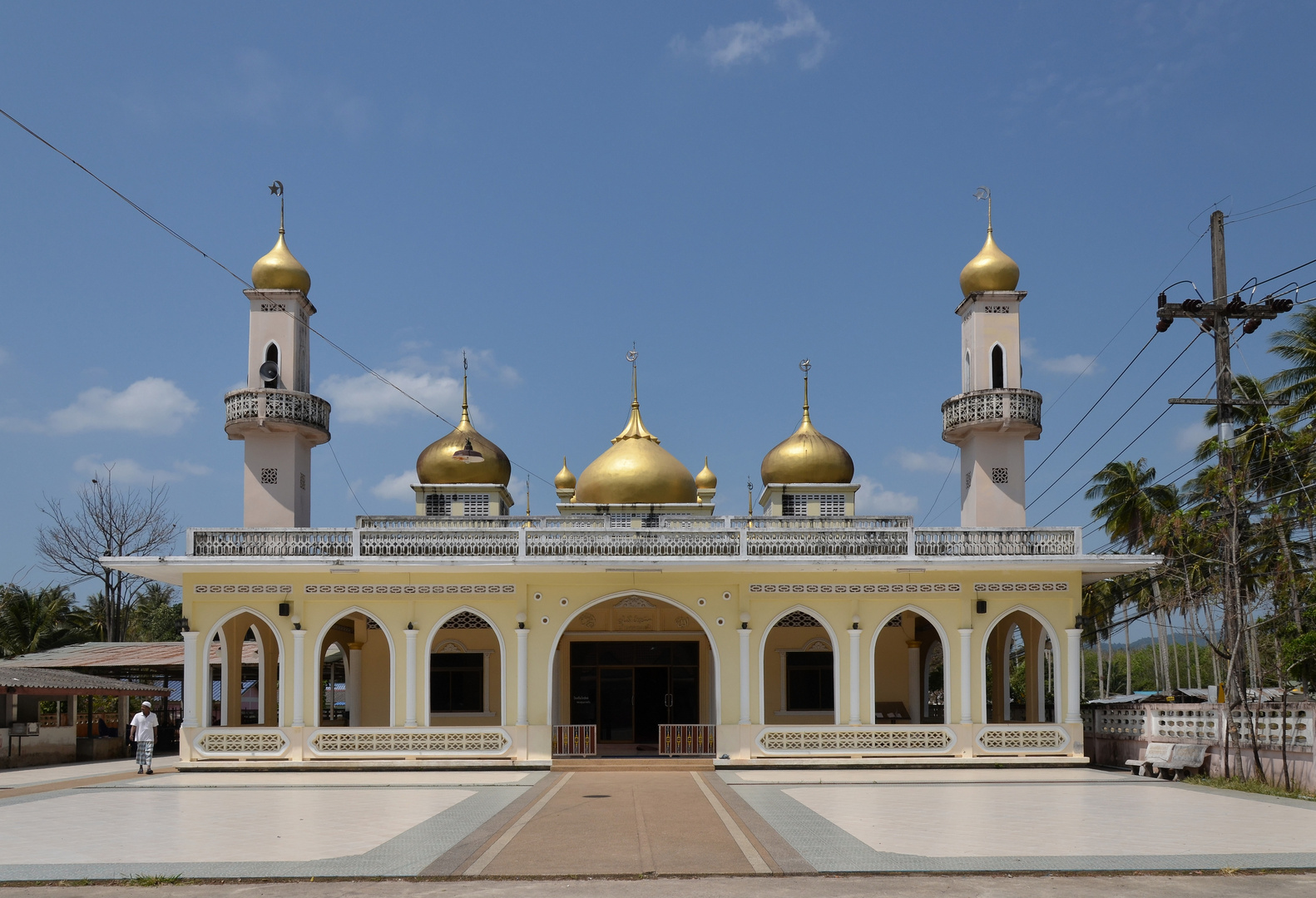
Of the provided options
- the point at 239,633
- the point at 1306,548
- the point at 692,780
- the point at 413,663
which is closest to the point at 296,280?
the point at 239,633

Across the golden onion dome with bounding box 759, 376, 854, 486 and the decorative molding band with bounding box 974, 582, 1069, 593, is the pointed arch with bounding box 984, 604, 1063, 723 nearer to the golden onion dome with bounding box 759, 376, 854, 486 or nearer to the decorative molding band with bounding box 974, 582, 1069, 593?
the decorative molding band with bounding box 974, 582, 1069, 593

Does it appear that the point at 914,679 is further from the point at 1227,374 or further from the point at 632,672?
the point at 1227,374

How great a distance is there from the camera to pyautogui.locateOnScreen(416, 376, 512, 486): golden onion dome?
1125 inches

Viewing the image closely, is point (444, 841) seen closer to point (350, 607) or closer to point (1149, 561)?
point (350, 607)

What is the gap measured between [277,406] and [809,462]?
468 inches

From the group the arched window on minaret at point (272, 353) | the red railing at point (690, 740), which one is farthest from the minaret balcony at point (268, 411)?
the red railing at point (690, 740)

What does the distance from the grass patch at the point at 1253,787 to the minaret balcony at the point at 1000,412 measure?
8393mm

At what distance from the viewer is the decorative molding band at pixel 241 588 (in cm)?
2175

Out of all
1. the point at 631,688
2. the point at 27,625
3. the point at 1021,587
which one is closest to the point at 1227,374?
the point at 1021,587

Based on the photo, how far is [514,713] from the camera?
21594mm

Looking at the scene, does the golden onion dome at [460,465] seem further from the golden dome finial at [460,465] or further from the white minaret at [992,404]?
the white minaret at [992,404]

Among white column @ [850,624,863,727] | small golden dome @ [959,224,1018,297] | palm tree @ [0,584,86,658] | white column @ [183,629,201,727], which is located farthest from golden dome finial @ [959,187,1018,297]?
palm tree @ [0,584,86,658]

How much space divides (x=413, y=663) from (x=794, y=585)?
7.09 m

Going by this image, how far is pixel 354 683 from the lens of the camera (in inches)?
1016
